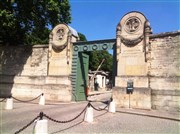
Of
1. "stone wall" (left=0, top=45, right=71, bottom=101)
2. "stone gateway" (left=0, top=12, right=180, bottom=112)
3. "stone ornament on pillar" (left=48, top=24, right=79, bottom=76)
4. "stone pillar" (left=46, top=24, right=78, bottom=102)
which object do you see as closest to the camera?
"stone gateway" (left=0, top=12, right=180, bottom=112)

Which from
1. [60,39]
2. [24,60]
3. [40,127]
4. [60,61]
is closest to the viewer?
[40,127]

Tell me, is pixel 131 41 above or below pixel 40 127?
above

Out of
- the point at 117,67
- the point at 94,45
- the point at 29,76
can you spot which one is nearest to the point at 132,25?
the point at 117,67

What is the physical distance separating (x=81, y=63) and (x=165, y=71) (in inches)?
255

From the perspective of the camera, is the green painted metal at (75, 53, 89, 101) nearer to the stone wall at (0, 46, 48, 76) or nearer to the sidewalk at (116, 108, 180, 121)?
the stone wall at (0, 46, 48, 76)

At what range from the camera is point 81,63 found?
17.3m

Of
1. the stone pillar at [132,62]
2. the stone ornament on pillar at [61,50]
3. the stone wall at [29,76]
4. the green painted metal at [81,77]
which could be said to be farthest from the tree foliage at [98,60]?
the stone pillar at [132,62]

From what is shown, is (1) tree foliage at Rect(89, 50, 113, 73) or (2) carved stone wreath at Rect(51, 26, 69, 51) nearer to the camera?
(2) carved stone wreath at Rect(51, 26, 69, 51)

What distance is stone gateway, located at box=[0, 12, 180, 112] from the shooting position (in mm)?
12914

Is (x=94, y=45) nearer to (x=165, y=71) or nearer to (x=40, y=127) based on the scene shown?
(x=165, y=71)

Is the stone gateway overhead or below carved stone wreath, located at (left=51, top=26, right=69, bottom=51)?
below

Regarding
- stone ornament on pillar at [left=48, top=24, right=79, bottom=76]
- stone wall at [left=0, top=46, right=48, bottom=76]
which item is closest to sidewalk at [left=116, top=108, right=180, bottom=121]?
stone ornament on pillar at [left=48, top=24, right=79, bottom=76]

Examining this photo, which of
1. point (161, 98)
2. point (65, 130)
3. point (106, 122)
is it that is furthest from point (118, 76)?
point (65, 130)

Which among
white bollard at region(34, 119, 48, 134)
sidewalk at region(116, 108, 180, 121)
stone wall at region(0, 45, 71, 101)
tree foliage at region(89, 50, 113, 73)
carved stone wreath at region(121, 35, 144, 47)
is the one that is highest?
tree foliage at region(89, 50, 113, 73)
